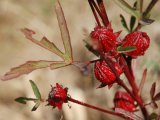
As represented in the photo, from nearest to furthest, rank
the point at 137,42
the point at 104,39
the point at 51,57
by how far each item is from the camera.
A: the point at 104,39
the point at 137,42
the point at 51,57

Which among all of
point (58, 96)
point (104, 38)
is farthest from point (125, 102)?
point (104, 38)

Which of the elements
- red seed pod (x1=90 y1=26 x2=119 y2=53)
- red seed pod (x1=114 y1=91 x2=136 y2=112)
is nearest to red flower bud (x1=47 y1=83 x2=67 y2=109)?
red seed pod (x1=90 y1=26 x2=119 y2=53)

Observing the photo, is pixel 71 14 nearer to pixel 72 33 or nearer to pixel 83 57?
pixel 72 33

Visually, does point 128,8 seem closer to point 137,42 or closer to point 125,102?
point 137,42

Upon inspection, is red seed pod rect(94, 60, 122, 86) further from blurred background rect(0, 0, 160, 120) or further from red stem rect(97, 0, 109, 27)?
blurred background rect(0, 0, 160, 120)

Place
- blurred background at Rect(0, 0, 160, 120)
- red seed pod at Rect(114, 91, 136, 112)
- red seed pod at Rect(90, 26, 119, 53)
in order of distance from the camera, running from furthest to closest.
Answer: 1. blurred background at Rect(0, 0, 160, 120)
2. red seed pod at Rect(114, 91, 136, 112)
3. red seed pod at Rect(90, 26, 119, 53)

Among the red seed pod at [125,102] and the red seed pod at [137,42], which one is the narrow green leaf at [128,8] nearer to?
the red seed pod at [137,42]

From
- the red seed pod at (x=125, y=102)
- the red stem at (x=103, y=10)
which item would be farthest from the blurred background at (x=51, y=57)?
the red stem at (x=103, y=10)
